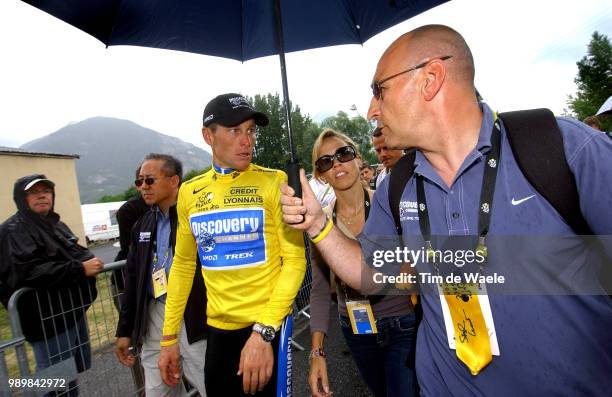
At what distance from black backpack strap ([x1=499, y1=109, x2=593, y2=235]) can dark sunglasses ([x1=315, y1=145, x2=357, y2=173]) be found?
5.35 feet

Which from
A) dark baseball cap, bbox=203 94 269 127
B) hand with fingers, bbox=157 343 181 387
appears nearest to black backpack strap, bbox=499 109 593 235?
dark baseball cap, bbox=203 94 269 127

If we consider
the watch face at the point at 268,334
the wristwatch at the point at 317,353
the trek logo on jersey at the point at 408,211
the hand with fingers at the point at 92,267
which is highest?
the trek logo on jersey at the point at 408,211

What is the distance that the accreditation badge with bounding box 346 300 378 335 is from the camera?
2311mm

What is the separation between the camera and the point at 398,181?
163 cm

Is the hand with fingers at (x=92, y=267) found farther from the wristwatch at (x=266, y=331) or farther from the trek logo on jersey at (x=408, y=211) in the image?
the trek logo on jersey at (x=408, y=211)

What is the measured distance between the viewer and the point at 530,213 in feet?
3.87

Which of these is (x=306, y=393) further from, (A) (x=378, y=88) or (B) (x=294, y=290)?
(A) (x=378, y=88)

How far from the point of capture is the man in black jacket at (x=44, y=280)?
3096 mm

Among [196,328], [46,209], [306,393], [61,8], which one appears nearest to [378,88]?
[61,8]

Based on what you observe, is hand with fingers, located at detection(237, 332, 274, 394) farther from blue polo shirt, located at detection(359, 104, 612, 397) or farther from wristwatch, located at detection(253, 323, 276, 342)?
blue polo shirt, located at detection(359, 104, 612, 397)

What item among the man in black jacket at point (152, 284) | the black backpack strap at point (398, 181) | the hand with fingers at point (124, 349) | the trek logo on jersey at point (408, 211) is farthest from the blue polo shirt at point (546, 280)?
the hand with fingers at point (124, 349)

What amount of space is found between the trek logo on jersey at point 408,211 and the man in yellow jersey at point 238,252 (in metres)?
0.85

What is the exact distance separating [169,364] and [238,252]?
3.68 feet
